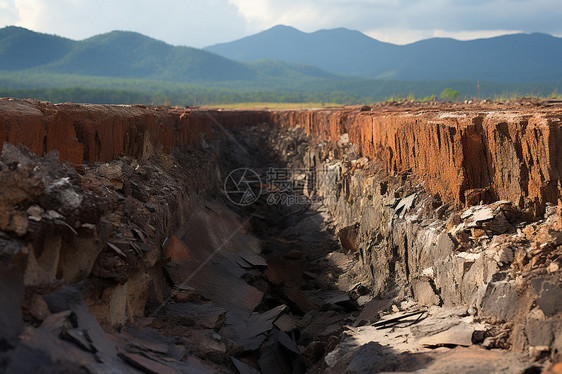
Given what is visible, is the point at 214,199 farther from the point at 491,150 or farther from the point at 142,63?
the point at 142,63

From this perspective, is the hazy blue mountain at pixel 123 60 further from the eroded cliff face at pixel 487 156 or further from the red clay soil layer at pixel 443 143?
the eroded cliff face at pixel 487 156

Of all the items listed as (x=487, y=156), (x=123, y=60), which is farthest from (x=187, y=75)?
(x=487, y=156)

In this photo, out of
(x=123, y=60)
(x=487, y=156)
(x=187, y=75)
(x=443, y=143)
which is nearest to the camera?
(x=487, y=156)

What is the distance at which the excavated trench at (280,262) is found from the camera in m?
5.43

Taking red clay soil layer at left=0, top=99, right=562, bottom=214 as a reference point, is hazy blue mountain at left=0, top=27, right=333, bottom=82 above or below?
above

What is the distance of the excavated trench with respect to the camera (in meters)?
5.43

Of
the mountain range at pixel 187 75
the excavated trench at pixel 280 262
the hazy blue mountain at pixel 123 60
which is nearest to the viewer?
the excavated trench at pixel 280 262

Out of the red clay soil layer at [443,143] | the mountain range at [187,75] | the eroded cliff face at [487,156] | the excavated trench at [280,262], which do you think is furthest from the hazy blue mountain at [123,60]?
the eroded cliff face at [487,156]

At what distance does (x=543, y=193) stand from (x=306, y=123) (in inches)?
685

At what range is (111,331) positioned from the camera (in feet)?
19.8

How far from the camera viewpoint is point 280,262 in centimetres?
1189

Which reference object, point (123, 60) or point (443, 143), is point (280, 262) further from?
point (123, 60)

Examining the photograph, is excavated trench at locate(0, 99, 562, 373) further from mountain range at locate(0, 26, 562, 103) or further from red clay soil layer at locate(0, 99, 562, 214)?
mountain range at locate(0, 26, 562, 103)

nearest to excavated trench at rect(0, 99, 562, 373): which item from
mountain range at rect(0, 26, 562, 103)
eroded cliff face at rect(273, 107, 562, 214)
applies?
eroded cliff face at rect(273, 107, 562, 214)
